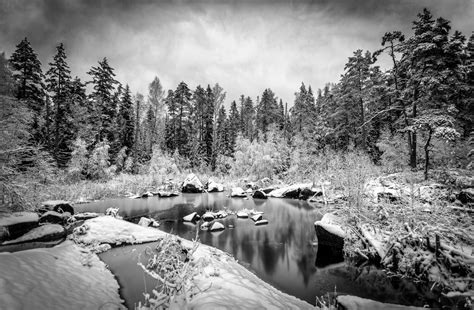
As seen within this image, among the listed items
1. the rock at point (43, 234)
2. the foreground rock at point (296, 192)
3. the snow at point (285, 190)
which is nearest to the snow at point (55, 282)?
the rock at point (43, 234)

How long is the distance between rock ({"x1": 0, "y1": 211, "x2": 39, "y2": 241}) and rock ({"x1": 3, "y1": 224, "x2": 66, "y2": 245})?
0.90ft


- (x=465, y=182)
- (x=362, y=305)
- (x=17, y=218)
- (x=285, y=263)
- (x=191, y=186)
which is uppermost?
(x=465, y=182)

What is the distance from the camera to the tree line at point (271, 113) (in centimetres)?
1403

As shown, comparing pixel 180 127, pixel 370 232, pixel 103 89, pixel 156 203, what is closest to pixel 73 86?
pixel 103 89

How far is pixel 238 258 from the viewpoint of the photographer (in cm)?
870

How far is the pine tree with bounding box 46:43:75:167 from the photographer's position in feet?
75.9

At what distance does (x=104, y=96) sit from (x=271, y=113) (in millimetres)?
31352

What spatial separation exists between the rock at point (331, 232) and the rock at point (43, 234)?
37.6ft

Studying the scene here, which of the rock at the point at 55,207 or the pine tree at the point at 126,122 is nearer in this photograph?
the rock at the point at 55,207

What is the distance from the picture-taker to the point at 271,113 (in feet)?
148

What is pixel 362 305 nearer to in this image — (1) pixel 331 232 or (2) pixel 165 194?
(1) pixel 331 232

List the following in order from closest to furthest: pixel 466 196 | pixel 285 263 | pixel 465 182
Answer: pixel 466 196, pixel 285 263, pixel 465 182

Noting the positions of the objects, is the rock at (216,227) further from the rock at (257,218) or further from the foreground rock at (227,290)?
the foreground rock at (227,290)

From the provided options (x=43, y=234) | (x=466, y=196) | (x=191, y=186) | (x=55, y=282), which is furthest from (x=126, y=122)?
(x=466, y=196)
